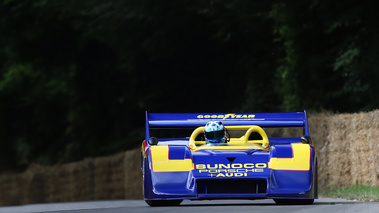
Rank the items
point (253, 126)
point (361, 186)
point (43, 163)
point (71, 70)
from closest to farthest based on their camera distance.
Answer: point (253, 126), point (361, 186), point (71, 70), point (43, 163)

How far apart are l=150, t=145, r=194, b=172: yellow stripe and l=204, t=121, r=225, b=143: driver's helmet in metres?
0.76

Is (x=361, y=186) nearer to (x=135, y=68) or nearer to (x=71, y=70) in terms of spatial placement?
(x=135, y=68)

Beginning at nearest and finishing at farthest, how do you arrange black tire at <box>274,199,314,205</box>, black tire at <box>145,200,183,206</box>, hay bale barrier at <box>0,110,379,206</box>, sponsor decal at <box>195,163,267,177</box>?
sponsor decal at <box>195,163,267,177</box> → black tire at <box>274,199,314,205</box> → black tire at <box>145,200,183,206</box> → hay bale barrier at <box>0,110,379,206</box>

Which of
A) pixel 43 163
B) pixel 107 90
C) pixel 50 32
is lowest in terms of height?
pixel 43 163

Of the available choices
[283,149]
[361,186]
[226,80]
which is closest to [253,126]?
[283,149]

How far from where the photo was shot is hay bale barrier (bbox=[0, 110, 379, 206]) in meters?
18.9

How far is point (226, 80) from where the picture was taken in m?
34.2

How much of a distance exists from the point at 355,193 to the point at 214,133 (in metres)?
4.31

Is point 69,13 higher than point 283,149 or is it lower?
higher

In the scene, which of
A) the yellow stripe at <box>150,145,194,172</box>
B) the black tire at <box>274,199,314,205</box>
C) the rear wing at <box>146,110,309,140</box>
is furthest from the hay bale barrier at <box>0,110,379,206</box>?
the yellow stripe at <box>150,145,194,172</box>

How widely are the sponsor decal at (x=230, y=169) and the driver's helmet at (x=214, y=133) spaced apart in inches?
40.1

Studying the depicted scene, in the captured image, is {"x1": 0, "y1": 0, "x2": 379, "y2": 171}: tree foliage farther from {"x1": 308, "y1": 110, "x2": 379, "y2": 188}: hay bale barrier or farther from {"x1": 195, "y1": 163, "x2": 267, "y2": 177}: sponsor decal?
{"x1": 195, "y1": 163, "x2": 267, "y2": 177}: sponsor decal

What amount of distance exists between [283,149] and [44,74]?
29391 millimetres

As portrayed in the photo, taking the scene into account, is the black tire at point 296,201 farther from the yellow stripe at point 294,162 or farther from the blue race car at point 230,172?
the yellow stripe at point 294,162
